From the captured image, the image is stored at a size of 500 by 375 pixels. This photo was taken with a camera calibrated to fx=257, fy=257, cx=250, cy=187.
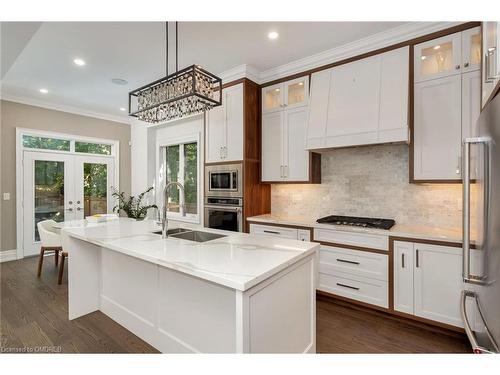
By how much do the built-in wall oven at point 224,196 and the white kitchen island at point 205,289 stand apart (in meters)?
1.24

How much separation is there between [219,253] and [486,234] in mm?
1346

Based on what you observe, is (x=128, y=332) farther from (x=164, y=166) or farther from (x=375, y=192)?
(x=164, y=166)

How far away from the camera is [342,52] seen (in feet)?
9.48

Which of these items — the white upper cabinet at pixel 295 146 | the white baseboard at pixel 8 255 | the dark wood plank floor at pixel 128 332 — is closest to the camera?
the dark wood plank floor at pixel 128 332

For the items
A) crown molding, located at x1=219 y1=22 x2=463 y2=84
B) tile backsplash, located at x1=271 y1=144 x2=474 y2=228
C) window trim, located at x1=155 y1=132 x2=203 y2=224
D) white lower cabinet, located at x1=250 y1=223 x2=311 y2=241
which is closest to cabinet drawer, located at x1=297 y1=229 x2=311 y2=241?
white lower cabinet, located at x1=250 y1=223 x2=311 y2=241

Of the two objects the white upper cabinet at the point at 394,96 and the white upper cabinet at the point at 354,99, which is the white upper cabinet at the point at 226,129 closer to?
the white upper cabinet at the point at 354,99

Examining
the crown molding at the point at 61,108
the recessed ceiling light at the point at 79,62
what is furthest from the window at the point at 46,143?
the recessed ceiling light at the point at 79,62

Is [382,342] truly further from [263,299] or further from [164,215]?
[164,215]

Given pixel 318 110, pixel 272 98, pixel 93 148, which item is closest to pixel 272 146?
pixel 272 98

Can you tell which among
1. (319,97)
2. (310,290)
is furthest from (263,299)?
(319,97)

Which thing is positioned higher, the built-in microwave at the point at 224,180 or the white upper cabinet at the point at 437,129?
the white upper cabinet at the point at 437,129

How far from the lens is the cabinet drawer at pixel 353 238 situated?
248 cm

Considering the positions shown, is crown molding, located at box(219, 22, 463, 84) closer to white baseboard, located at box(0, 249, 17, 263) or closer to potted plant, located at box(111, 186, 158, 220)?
potted plant, located at box(111, 186, 158, 220)

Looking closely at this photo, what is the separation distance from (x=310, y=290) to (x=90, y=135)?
5.42 m
